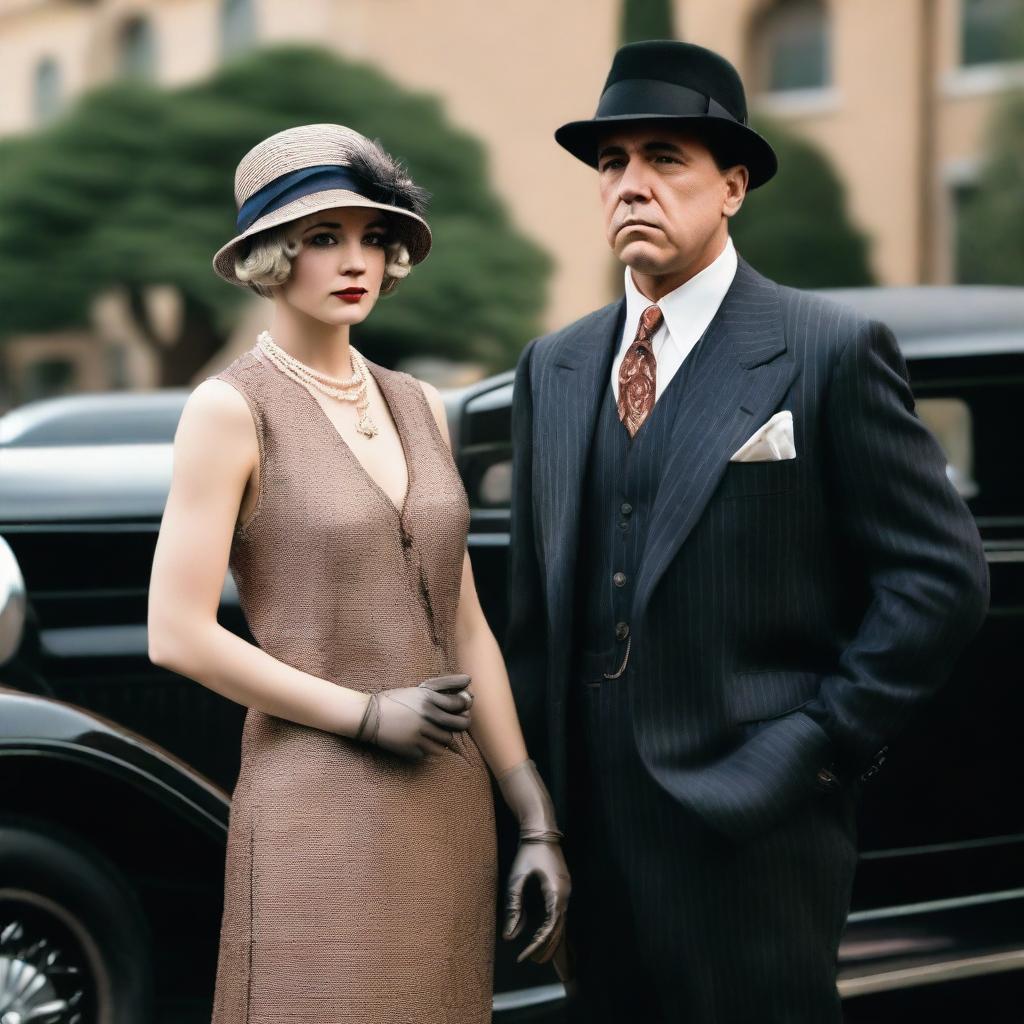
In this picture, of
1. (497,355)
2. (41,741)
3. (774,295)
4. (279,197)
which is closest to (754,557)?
(774,295)

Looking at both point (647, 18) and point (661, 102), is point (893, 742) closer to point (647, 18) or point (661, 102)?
point (661, 102)

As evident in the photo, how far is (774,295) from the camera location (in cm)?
236

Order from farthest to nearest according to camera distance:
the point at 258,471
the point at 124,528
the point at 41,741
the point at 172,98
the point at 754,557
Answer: the point at 172,98, the point at 124,528, the point at 41,741, the point at 754,557, the point at 258,471

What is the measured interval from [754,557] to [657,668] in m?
0.21

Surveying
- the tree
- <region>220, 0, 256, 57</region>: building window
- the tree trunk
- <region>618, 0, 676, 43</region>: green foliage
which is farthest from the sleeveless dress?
<region>220, 0, 256, 57</region>: building window

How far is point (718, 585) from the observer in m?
2.24

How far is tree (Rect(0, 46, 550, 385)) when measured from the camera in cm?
1582

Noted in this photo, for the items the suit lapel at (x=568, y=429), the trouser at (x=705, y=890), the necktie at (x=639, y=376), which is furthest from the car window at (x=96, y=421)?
the trouser at (x=705, y=890)

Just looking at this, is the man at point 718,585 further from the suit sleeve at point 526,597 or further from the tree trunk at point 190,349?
the tree trunk at point 190,349

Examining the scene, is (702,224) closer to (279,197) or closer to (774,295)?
(774,295)

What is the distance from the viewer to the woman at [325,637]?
2045mm

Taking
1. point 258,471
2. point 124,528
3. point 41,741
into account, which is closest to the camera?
point 258,471

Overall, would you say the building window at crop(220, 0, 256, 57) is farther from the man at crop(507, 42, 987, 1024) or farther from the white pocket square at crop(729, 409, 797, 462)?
the white pocket square at crop(729, 409, 797, 462)

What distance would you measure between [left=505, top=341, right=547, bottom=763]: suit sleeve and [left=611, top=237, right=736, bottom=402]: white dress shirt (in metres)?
0.21
